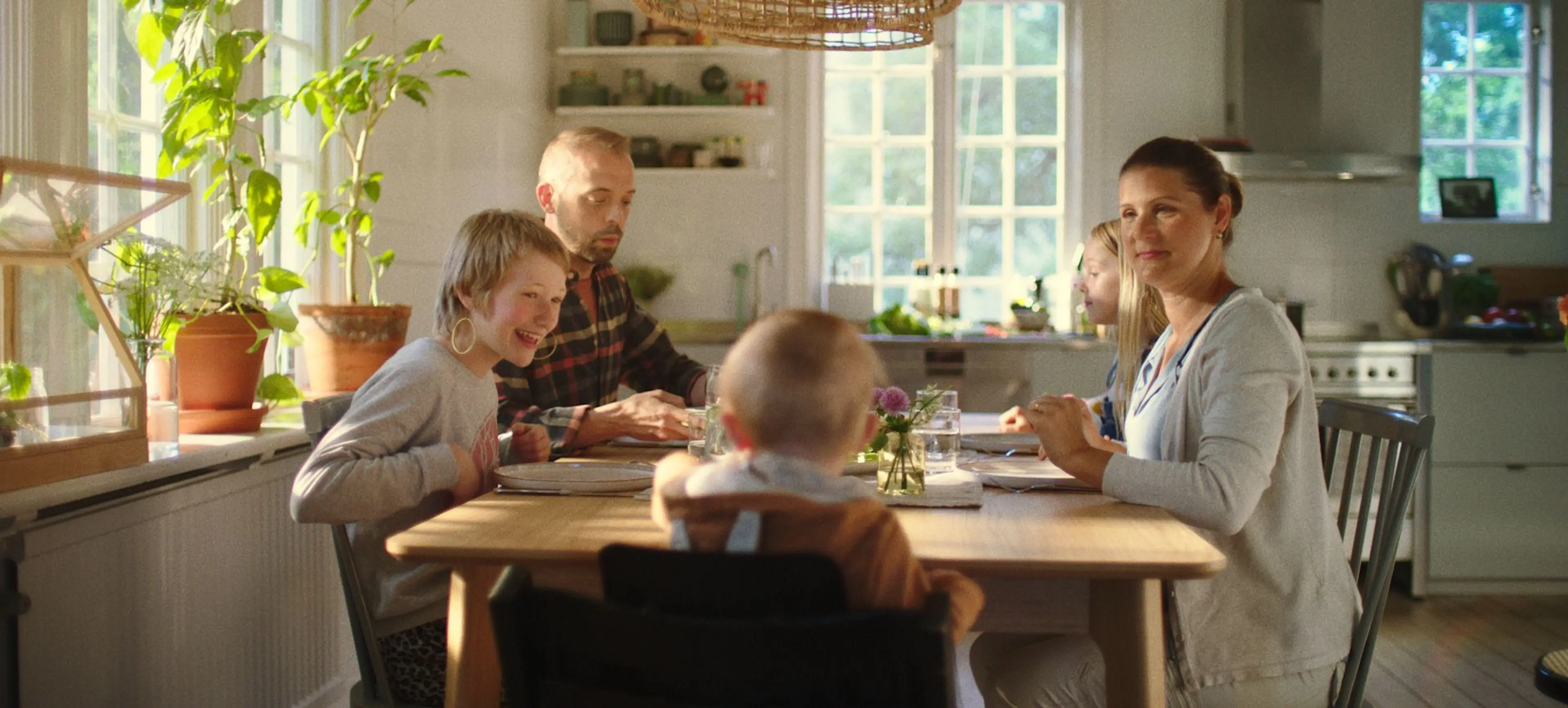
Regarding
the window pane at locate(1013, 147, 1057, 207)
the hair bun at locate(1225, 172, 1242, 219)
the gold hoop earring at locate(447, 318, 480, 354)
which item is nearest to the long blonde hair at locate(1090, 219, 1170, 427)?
the hair bun at locate(1225, 172, 1242, 219)

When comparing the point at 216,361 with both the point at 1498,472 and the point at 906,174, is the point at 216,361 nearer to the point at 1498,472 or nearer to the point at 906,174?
the point at 906,174

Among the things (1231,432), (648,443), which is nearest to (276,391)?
(648,443)

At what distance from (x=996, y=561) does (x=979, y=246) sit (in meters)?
4.16

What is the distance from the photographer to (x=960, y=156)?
5484 mm

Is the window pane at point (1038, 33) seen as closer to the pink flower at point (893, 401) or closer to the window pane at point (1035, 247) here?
the window pane at point (1035, 247)

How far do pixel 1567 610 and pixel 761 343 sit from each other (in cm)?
415

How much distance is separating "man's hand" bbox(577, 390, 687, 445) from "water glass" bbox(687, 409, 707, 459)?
0.28m

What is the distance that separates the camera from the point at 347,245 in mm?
3271

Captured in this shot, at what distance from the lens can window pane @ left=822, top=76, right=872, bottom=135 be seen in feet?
18.0

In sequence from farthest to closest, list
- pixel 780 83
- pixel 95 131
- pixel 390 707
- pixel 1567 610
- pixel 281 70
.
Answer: pixel 780 83
pixel 1567 610
pixel 281 70
pixel 95 131
pixel 390 707

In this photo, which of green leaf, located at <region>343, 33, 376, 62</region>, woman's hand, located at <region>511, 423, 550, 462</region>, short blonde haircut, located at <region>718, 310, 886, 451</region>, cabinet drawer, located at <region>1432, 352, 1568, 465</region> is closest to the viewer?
short blonde haircut, located at <region>718, 310, 886, 451</region>

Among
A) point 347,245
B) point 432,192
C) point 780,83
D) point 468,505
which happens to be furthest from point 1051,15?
point 468,505

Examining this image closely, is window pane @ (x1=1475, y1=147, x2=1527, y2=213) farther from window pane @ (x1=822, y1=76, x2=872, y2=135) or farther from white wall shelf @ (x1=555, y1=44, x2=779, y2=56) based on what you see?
white wall shelf @ (x1=555, y1=44, x2=779, y2=56)

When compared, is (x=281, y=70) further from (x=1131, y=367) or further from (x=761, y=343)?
(x=761, y=343)
